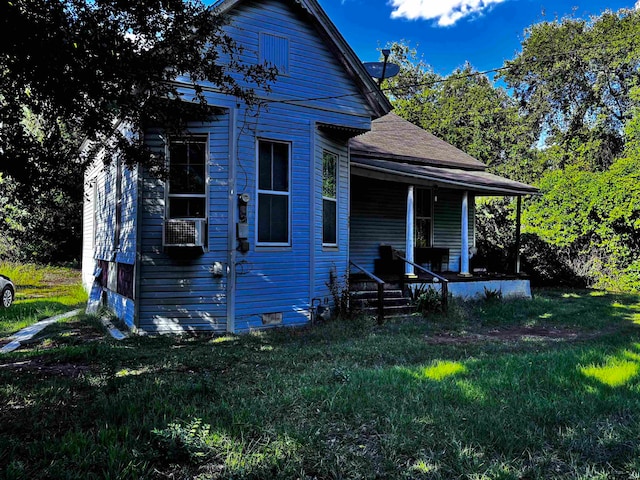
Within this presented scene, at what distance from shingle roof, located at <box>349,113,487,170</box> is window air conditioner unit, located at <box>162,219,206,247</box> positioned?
6.02 m

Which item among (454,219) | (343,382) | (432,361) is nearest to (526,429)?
(343,382)

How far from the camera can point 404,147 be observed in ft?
48.2

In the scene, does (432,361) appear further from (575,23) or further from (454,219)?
(575,23)

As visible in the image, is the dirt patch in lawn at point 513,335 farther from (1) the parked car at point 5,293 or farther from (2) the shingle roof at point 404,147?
(1) the parked car at point 5,293

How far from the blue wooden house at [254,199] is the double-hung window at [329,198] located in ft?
0.11

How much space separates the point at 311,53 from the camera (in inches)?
348

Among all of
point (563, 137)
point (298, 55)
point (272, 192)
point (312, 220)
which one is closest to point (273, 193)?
point (272, 192)

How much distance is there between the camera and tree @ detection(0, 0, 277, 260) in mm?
4484

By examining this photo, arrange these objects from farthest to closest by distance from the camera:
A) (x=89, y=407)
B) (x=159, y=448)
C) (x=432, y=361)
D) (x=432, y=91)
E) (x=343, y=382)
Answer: (x=432, y=91), (x=432, y=361), (x=343, y=382), (x=89, y=407), (x=159, y=448)

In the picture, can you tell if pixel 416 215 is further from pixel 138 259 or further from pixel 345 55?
pixel 138 259

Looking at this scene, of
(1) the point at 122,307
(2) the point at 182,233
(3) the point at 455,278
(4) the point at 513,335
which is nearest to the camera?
(2) the point at 182,233

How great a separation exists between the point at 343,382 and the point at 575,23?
29.7 meters

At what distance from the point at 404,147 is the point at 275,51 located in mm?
7329

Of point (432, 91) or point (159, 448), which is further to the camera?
point (432, 91)
